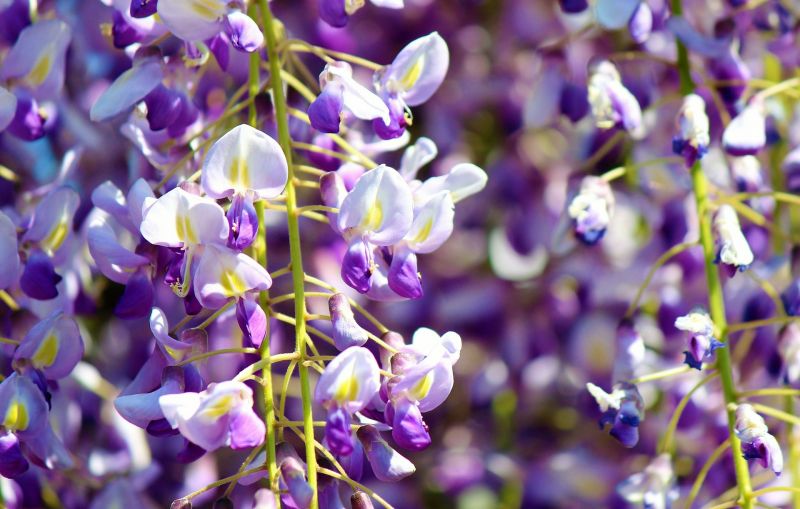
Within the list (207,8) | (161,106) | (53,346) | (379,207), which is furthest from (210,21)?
(53,346)

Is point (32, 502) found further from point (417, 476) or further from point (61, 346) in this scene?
point (417, 476)

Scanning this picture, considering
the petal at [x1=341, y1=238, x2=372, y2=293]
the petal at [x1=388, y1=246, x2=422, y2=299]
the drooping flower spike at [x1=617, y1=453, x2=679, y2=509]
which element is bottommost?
the drooping flower spike at [x1=617, y1=453, x2=679, y2=509]

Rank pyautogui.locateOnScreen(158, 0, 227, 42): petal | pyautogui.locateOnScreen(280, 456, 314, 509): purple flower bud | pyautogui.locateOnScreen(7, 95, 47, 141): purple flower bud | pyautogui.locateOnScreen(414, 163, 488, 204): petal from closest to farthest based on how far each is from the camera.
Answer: pyautogui.locateOnScreen(280, 456, 314, 509): purple flower bud → pyautogui.locateOnScreen(158, 0, 227, 42): petal → pyautogui.locateOnScreen(414, 163, 488, 204): petal → pyautogui.locateOnScreen(7, 95, 47, 141): purple flower bud

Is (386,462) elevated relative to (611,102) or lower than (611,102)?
lower

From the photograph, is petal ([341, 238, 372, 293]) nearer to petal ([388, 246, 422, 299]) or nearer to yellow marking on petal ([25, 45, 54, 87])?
petal ([388, 246, 422, 299])

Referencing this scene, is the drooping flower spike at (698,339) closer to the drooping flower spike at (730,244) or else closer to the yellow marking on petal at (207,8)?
the drooping flower spike at (730,244)

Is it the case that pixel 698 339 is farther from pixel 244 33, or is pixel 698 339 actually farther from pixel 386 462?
pixel 244 33

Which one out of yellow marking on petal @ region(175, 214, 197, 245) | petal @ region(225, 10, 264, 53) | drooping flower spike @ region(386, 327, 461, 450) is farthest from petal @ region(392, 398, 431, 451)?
petal @ region(225, 10, 264, 53)
